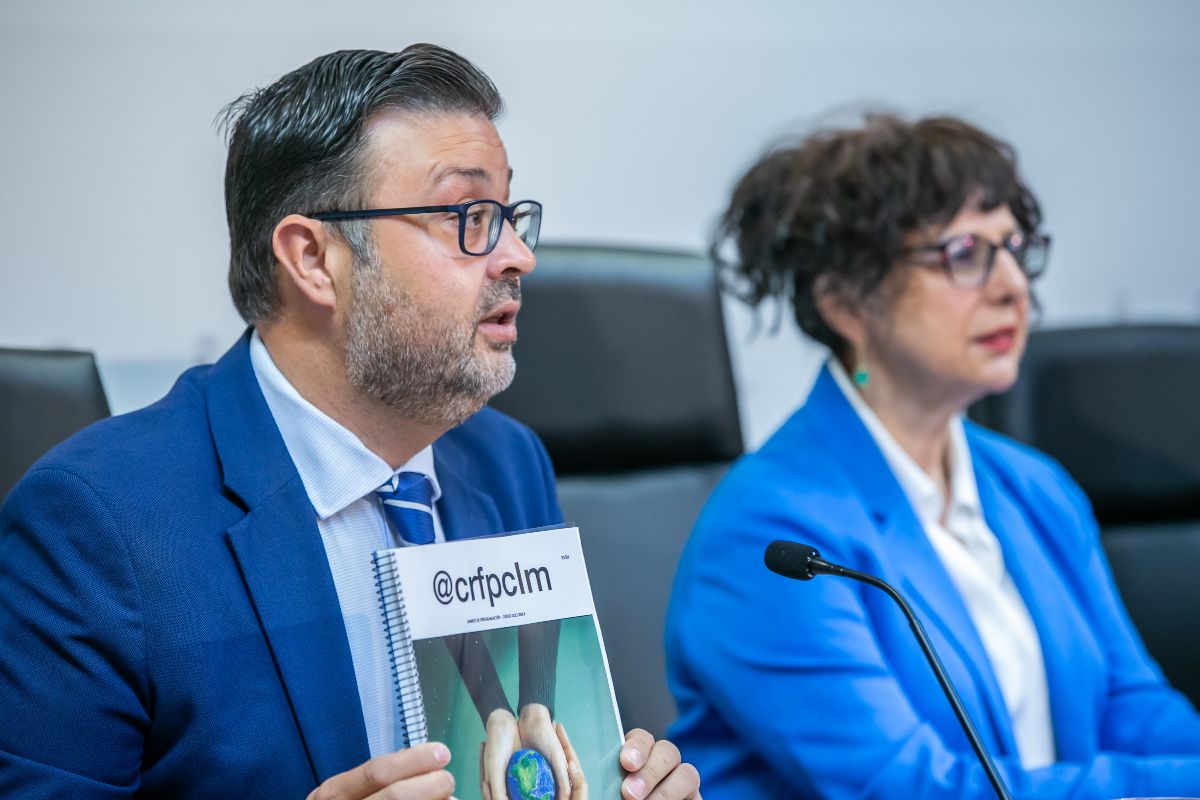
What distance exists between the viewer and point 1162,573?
6.34ft

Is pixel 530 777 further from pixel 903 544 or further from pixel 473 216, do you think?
pixel 903 544

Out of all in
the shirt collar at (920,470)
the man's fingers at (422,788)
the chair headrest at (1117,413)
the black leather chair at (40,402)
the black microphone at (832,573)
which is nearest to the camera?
the man's fingers at (422,788)

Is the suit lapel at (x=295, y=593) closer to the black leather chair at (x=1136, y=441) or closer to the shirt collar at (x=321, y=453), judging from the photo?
the shirt collar at (x=321, y=453)

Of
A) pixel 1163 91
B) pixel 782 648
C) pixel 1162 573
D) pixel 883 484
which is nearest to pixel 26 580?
pixel 782 648

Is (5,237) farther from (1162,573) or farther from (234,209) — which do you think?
(1162,573)

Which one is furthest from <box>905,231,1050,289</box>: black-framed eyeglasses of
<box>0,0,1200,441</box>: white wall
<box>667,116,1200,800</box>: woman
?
<box>0,0,1200,441</box>: white wall

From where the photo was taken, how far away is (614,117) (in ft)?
6.19

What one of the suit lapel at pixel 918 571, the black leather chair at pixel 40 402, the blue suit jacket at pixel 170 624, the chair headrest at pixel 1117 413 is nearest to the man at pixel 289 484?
the blue suit jacket at pixel 170 624

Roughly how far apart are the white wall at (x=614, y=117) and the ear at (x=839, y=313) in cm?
29

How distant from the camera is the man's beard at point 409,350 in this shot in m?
1.13

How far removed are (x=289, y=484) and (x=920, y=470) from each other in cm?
89

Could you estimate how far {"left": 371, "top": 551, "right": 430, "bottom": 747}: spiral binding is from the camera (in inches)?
34.7

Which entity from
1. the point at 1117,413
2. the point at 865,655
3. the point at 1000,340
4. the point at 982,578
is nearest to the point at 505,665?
the point at 865,655

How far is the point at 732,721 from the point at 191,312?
2.68 ft
